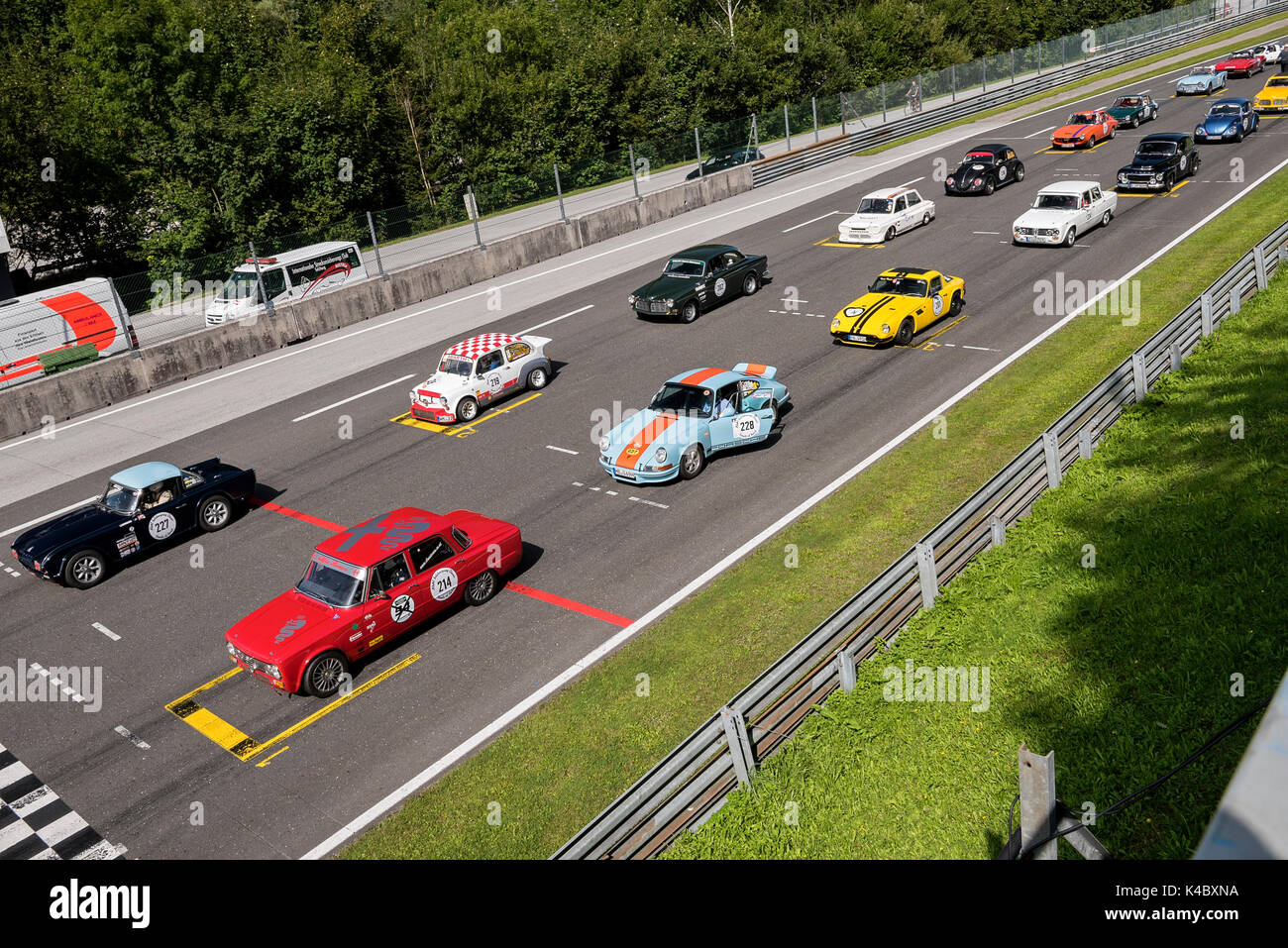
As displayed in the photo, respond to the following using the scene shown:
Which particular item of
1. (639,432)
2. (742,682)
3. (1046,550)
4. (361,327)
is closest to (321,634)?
(742,682)

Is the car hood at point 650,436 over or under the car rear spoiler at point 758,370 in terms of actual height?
under

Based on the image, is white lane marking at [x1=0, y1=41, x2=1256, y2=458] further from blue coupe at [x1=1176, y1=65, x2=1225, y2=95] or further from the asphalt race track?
blue coupe at [x1=1176, y1=65, x2=1225, y2=95]

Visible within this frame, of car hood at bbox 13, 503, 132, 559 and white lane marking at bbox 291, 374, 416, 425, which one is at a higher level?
car hood at bbox 13, 503, 132, 559

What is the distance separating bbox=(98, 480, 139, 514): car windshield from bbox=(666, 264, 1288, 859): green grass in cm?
1312

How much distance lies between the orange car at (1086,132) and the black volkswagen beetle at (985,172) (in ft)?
17.7

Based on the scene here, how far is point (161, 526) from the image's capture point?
1733 cm

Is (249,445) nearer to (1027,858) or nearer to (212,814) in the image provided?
(212,814)

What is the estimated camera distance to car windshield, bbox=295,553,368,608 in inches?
→ 518

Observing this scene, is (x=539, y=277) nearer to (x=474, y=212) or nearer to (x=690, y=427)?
(x=474, y=212)

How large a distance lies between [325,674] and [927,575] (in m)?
8.28

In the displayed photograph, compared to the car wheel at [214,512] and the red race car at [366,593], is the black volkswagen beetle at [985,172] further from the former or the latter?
the car wheel at [214,512]

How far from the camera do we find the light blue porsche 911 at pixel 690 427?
17.5 metres

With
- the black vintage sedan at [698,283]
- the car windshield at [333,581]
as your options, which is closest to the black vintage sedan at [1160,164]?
the black vintage sedan at [698,283]

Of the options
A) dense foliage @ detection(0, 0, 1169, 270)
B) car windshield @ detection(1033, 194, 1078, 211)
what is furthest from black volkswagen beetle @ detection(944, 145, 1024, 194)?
dense foliage @ detection(0, 0, 1169, 270)
